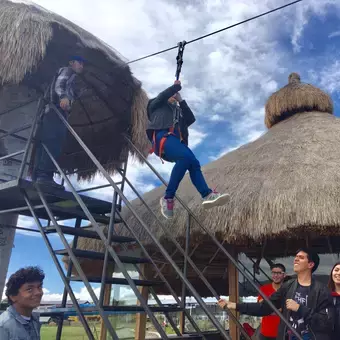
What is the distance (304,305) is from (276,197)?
9.18 ft

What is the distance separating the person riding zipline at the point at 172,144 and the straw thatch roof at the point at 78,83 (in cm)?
120

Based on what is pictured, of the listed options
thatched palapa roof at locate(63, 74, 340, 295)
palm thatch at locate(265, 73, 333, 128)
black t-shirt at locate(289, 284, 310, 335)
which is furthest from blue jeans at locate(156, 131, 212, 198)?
palm thatch at locate(265, 73, 333, 128)

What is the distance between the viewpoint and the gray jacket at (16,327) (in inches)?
78.8

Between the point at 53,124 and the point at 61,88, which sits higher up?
the point at 61,88

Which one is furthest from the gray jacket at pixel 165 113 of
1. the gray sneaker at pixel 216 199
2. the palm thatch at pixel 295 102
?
the palm thatch at pixel 295 102

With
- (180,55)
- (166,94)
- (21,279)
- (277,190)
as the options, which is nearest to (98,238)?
(21,279)

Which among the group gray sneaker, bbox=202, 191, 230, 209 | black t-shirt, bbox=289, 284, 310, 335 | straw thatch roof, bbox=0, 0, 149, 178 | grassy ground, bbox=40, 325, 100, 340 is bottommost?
grassy ground, bbox=40, 325, 100, 340

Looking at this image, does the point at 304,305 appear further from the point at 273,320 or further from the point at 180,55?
the point at 180,55

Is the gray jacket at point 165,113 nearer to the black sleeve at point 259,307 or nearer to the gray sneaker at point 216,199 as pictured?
the gray sneaker at point 216,199

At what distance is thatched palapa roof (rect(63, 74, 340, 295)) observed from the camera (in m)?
4.90

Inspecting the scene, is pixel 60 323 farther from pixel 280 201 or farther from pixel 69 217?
pixel 280 201

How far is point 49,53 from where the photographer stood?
4.45m

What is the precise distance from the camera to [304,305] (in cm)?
243

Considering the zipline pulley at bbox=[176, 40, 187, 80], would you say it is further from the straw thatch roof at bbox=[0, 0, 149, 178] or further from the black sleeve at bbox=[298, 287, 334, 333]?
the black sleeve at bbox=[298, 287, 334, 333]
